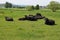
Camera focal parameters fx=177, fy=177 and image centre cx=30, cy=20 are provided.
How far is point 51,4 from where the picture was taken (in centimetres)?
8925

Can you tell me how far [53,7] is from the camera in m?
85.9

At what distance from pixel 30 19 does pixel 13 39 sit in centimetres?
2036

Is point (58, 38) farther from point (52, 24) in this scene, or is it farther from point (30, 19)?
point (30, 19)

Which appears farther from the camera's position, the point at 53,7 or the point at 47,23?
the point at 53,7

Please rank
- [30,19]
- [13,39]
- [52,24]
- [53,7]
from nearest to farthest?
[13,39] → [52,24] → [30,19] → [53,7]

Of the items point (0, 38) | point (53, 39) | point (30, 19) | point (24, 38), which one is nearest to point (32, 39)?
point (24, 38)

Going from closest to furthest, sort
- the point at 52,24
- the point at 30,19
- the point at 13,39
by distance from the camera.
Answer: the point at 13,39 < the point at 52,24 < the point at 30,19

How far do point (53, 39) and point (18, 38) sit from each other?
376 cm

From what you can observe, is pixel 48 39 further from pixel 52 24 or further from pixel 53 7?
pixel 53 7

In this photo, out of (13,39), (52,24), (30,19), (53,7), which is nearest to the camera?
(13,39)

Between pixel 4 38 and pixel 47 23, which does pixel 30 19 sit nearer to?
pixel 47 23

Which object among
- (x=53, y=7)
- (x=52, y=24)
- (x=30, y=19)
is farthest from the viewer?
(x=53, y=7)

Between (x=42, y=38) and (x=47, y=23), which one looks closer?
(x=42, y=38)

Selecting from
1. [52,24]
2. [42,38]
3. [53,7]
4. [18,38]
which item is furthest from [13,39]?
[53,7]
